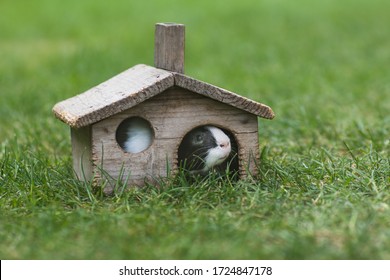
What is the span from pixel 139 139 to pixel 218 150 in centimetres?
42

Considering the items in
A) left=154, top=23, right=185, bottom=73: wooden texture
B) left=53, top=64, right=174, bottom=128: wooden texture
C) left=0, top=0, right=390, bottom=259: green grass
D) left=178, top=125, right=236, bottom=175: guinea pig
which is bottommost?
left=0, top=0, right=390, bottom=259: green grass

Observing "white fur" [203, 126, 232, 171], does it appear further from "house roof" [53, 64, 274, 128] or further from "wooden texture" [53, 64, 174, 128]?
"wooden texture" [53, 64, 174, 128]

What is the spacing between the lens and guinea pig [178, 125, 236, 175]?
183 inches

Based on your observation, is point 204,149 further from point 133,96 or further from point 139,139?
point 133,96

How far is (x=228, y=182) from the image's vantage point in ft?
15.3

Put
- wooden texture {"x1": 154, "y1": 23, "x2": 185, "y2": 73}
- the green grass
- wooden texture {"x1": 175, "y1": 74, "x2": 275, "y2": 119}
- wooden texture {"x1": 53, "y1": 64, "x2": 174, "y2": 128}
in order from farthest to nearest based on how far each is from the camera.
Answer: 1. wooden texture {"x1": 154, "y1": 23, "x2": 185, "y2": 73}
2. wooden texture {"x1": 175, "y1": 74, "x2": 275, "y2": 119}
3. wooden texture {"x1": 53, "y1": 64, "x2": 174, "y2": 128}
4. the green grass

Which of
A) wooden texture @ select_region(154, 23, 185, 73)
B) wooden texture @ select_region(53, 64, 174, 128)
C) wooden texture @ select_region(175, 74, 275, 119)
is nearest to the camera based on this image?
wooden texture @ select_region(53, 64, 174, 128)

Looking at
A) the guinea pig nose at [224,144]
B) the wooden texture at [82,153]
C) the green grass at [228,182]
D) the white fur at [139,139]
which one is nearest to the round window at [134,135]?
the white fur at [139,139]

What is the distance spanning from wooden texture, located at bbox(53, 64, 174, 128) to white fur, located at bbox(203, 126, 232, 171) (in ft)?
1.25

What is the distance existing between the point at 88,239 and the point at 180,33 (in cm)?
145

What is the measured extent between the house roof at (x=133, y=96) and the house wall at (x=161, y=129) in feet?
0.28

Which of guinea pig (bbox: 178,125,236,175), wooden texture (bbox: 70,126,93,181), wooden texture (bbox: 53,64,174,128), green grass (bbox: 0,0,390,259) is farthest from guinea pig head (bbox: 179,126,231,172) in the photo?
wooden texture (bbox: 70,126,93,181)

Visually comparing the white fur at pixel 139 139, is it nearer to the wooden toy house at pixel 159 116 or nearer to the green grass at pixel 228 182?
the wooden toy house at pixel 159 116

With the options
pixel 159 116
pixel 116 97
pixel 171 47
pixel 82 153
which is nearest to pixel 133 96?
pixel 116 97
